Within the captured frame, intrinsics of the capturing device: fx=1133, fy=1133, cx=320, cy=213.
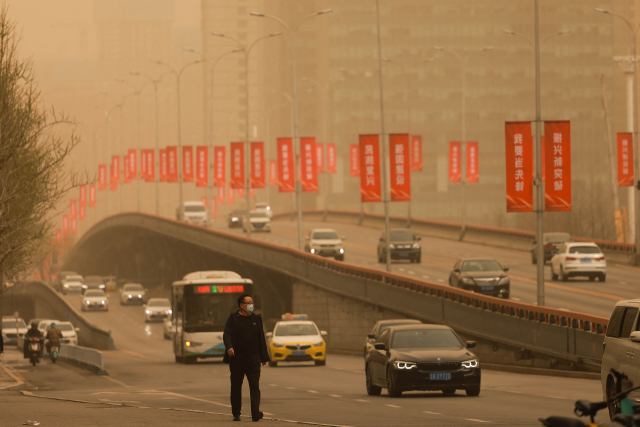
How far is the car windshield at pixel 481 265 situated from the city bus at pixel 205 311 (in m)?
8.92

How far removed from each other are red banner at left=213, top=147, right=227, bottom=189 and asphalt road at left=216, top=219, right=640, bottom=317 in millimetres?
6046

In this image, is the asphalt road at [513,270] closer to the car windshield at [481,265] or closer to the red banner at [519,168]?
the car windshield at [481,265]

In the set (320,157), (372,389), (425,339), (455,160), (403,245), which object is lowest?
(403,245)

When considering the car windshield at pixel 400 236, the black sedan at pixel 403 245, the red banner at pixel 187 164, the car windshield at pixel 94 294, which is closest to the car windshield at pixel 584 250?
the black sedan at pixel 403 245

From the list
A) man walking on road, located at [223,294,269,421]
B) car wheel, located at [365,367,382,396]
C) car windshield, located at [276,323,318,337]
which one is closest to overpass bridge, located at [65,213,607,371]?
car windshield, located at [276,323,318,337]

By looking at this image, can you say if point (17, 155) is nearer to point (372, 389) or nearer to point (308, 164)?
point (372, 389)

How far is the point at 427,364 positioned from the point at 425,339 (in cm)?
108

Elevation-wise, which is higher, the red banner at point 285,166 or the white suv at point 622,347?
the red banner at point 285,166

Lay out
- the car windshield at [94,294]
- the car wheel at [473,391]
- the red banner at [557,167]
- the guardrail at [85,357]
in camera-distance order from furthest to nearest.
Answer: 1. the car windshield at [94,294]
2. the red banner at [557,167]
3. the guardrail at [85,357]
4. the car wheel at [473,391]

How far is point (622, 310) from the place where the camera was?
14.0m

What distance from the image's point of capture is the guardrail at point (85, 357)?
106 feet

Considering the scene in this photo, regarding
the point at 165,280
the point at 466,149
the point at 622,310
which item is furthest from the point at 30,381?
the point at 165,280

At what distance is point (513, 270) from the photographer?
178 ft

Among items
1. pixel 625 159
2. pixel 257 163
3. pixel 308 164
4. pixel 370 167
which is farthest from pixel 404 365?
pixel 257 163
